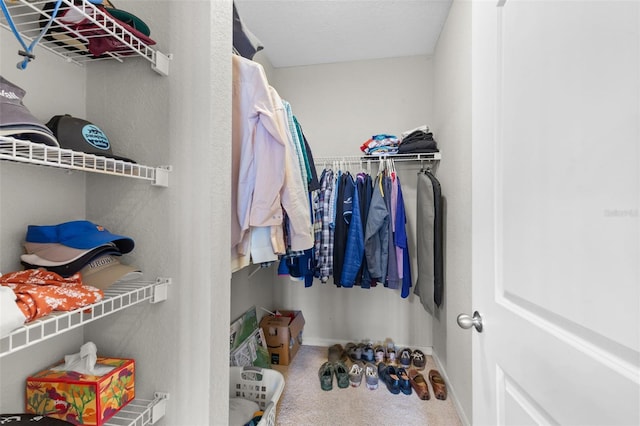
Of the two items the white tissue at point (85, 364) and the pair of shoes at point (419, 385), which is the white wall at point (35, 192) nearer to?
the white tissue at point (85, 364)

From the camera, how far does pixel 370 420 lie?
5.42ft

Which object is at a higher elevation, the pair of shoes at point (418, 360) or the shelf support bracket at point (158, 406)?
the shelf support bracket at point (158, 406)

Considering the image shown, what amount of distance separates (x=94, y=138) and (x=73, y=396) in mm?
651

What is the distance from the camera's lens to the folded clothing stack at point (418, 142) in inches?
86.4

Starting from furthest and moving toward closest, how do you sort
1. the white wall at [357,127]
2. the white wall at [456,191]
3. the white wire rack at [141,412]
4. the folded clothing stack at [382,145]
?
the white wall at [357,127]
the folded clothing stack at [382,145]
the white wall at [456,191]
the white wire rack at [141,412]

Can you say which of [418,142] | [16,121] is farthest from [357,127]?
[16,121]

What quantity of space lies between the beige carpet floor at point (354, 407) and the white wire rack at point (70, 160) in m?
1.57

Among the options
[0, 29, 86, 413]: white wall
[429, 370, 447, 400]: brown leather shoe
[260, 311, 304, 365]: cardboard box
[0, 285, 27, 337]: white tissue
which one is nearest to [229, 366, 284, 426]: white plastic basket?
→ [260, 311, 304, 365]: cardboard box

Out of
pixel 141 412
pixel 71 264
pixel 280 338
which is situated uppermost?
pixel 71 264

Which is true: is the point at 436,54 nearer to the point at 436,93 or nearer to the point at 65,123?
the point at 436,93

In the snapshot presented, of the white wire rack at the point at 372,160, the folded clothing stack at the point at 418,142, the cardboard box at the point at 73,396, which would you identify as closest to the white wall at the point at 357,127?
the white wire rack at the point at 372,160

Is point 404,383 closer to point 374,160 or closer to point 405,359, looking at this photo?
point 405,359

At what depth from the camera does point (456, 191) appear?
5.71 feet

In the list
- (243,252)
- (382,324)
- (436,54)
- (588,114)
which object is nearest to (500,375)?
(588,114)
